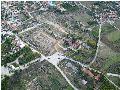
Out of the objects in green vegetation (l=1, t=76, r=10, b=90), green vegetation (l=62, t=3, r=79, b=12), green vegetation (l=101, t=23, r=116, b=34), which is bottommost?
green vegetation (l=101, t=23, r=116, b=34)

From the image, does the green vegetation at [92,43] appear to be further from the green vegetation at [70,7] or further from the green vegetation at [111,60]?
the green vegetation at [70,7]

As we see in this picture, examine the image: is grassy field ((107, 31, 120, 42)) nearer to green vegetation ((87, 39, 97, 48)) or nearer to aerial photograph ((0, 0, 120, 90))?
aerial photograph ((0, 0, 120, 90))

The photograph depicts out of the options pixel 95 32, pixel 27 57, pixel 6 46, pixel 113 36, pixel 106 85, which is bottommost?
pixel 106 85

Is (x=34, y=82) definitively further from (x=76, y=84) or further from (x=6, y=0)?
(x=6, y=0)

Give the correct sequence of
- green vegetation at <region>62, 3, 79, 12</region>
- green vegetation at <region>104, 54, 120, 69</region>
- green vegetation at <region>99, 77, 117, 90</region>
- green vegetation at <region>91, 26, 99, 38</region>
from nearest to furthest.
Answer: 1. green vegetation at <region>99, 77, 117, 90</region>
2. green vegetation at <region>104, 54, 120, 69</region>
3. green vegetation at <region>91, 26, 99, 38</region>
4. green vegetation at <region>62, 3, 79, 12</region>

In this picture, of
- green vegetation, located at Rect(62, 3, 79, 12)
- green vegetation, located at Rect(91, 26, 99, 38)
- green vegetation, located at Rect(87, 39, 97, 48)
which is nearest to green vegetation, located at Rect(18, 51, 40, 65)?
green vegetation, located at Rect(87, 39, 97, 48)

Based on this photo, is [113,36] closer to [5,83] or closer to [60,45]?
[60,45]

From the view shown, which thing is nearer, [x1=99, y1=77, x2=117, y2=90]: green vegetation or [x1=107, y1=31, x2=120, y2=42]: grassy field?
[x1=99, y1=77, x2=117, y2=90]: green vegetation

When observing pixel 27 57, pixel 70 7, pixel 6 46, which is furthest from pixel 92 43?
pixel 6 46

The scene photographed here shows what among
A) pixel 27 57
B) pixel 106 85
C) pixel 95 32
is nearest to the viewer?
pixel 106 85
